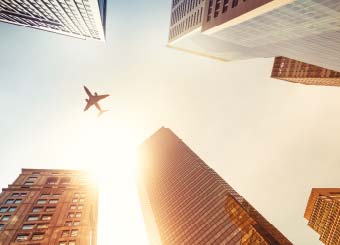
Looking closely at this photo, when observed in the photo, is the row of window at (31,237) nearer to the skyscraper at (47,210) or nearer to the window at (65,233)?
the skyscraper at (47,210)

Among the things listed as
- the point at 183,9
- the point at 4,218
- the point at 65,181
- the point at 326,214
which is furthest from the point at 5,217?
the point at 326,214

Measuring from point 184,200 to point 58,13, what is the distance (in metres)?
93.2

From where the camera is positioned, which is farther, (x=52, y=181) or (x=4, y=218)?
(x=52, y=181)

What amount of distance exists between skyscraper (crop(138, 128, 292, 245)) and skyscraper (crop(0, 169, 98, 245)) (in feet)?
110

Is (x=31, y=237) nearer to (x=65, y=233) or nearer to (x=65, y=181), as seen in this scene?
(x=65, y=233)

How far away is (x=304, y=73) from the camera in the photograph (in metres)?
157

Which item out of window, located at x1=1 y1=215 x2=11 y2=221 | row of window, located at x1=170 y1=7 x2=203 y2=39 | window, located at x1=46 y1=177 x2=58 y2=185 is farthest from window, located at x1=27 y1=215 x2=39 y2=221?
row of window, located at x1=170 y1=7 x2=203 y2=39

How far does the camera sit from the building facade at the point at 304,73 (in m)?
146

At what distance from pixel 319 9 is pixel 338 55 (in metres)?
22.8

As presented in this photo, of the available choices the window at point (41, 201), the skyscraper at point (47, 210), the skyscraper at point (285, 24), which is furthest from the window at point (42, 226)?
the skyscraper at point (285, 24)

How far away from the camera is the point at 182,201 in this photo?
421 ft

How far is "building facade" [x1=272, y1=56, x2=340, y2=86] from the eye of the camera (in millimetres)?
145625

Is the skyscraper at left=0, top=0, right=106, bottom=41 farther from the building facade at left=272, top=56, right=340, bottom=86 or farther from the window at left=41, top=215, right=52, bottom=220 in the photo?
the building facade at left=272, top=56, right=340, bottom=86

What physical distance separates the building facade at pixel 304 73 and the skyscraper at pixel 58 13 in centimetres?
11790
